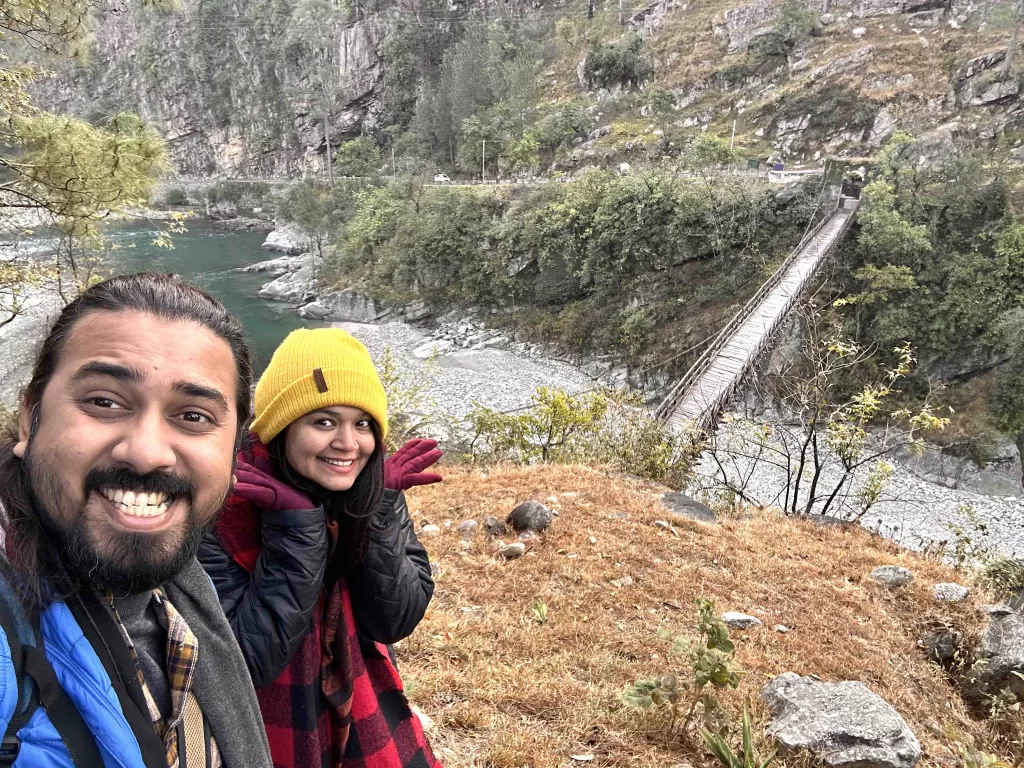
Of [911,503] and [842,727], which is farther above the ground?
[842,727]

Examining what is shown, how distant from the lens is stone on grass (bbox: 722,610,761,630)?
10.2 feet

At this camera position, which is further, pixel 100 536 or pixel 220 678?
pixel 220 678

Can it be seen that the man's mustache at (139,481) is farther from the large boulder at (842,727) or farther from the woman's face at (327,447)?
the large boulder at (842,727)

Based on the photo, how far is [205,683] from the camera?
2.66ft

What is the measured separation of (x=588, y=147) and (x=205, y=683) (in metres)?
A: 24.9

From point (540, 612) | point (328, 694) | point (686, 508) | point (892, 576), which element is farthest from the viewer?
point (686, 508)

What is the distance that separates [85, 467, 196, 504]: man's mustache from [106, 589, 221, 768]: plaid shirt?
167 millimetres

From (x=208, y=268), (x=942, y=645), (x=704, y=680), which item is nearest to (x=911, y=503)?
(x=942, y=645)

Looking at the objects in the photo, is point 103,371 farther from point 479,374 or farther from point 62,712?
point 479,374

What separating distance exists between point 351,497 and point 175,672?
459 millimetres

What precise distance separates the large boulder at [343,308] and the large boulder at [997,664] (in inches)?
753

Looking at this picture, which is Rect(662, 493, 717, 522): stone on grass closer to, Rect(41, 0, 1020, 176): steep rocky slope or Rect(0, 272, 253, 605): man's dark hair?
Rect(0, 272, 253, 605): man's dark hair

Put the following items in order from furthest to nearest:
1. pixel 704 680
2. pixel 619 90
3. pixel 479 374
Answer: pixel 619 90, pixel 479 374, pixel 704 680

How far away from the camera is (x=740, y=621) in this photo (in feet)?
10.2
